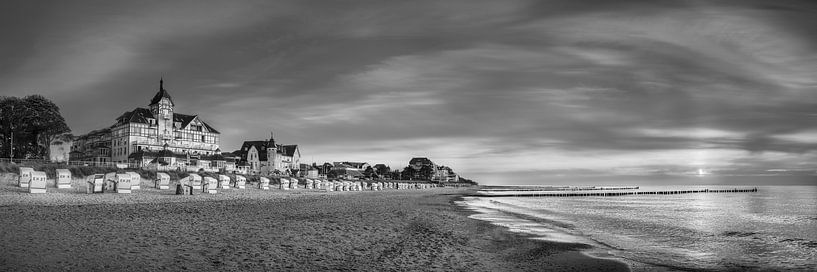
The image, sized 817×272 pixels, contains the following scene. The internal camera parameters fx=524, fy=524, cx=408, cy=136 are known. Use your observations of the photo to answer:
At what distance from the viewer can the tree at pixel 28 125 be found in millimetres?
83562

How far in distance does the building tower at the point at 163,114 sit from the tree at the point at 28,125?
112 feet

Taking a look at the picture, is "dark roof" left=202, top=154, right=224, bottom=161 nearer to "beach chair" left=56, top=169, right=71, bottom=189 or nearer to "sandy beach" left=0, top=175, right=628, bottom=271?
"beach chair" left=56, top=169, right=71, bottom=189

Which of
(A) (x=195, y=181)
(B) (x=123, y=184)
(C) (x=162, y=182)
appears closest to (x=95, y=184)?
(B) (x=123, y=184)

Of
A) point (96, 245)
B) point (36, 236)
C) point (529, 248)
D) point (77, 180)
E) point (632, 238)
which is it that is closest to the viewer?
point (96, 245)

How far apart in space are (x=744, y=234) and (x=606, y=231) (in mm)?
6851

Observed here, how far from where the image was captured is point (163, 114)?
403ft

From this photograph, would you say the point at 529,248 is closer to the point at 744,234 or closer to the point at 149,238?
the point at 149,238

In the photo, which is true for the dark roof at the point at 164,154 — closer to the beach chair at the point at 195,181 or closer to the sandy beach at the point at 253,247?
the beach chair at the point at 195,181

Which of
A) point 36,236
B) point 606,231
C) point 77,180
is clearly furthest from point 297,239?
point 77,180

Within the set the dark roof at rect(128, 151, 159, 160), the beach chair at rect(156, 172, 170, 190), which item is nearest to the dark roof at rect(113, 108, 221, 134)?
the dark roof at rect(128, 151, 159, 160)

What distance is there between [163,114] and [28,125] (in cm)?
3871

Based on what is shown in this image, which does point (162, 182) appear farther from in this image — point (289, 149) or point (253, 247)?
point (289, 149)

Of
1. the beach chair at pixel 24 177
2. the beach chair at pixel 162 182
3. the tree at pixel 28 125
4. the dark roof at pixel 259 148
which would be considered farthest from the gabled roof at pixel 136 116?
the beach chair at pixel 24 177

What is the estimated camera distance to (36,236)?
1374 centimetres
